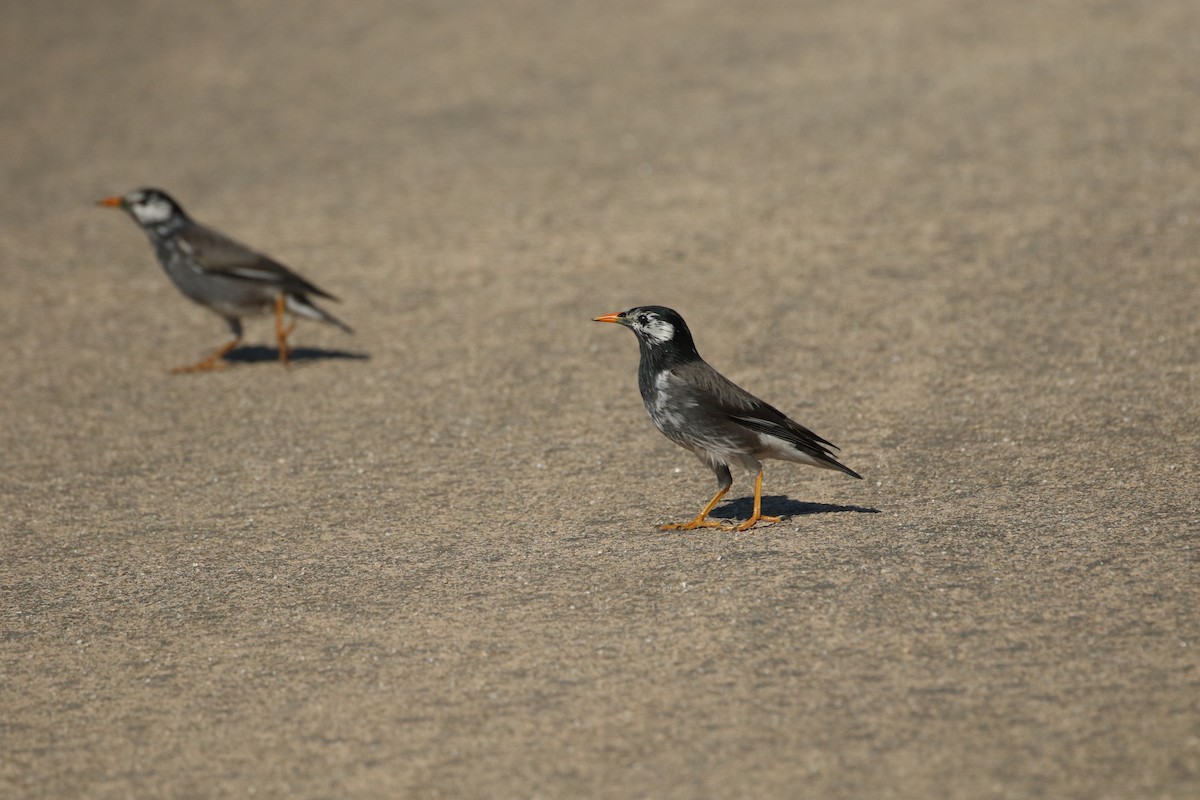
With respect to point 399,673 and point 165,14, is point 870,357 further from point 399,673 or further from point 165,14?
point 165,14

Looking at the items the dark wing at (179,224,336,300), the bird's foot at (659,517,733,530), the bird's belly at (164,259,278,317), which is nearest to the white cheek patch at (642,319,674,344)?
the bird's foot at (659,517,733,530)

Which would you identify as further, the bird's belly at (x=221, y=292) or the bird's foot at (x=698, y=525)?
the bird's belly at (x=221, y=292)

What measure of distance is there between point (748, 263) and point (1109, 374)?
3.67 meters

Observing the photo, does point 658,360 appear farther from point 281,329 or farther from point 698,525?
point 281,329

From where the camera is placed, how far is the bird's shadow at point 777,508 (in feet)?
24.6

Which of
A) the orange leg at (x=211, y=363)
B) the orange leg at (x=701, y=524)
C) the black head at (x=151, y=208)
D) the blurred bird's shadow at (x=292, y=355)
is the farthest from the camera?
the black head at (x=151, y=208)

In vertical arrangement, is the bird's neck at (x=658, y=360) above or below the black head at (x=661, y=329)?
below

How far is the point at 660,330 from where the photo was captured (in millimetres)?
7449

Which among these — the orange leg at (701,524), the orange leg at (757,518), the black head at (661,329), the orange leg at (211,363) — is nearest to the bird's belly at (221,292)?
the orange leg at (211,363)

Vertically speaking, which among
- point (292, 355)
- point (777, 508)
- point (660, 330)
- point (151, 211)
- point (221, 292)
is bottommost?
point (777, 508)

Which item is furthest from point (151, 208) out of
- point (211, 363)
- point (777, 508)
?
point (777, 508)

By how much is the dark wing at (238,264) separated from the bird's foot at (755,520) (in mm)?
4929

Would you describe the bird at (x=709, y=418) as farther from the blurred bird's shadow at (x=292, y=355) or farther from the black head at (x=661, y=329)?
the blurred bird's shadow at (x=292, y=355)

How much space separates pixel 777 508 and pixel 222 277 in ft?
18.2
